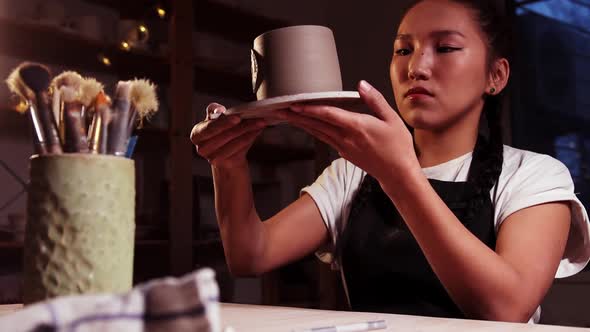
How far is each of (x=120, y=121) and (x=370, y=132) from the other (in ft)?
1.39

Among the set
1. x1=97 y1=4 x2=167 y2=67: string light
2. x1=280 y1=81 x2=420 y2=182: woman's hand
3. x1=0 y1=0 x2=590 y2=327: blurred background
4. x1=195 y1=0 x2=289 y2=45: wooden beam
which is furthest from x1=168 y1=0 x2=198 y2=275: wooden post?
x1=280 y1=81 x2=420 y2=182: woman's hand

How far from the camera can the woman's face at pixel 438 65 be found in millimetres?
1160

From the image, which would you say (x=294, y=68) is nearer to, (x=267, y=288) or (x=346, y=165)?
(x=346, y=165)

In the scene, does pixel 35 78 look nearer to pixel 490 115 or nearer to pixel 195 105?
pixel 490 115

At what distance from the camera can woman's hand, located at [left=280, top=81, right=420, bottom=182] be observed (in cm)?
81

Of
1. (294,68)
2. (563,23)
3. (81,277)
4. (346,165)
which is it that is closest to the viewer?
(81,277)

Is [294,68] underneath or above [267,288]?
above

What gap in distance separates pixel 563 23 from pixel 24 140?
8.71ft

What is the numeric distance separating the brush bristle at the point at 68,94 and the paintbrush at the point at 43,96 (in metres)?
0.02

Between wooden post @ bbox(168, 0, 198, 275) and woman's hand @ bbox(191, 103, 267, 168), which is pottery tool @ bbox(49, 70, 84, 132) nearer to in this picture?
woman's hand @ bbox(191, 103, 267, 168)

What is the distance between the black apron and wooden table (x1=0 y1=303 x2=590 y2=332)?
1.20 ft

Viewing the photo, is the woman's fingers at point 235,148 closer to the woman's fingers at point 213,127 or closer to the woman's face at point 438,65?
the woman's fingers at point 213,127

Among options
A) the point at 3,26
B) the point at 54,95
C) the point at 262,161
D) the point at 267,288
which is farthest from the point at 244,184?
the point at 262,161

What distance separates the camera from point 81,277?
0.50 m
